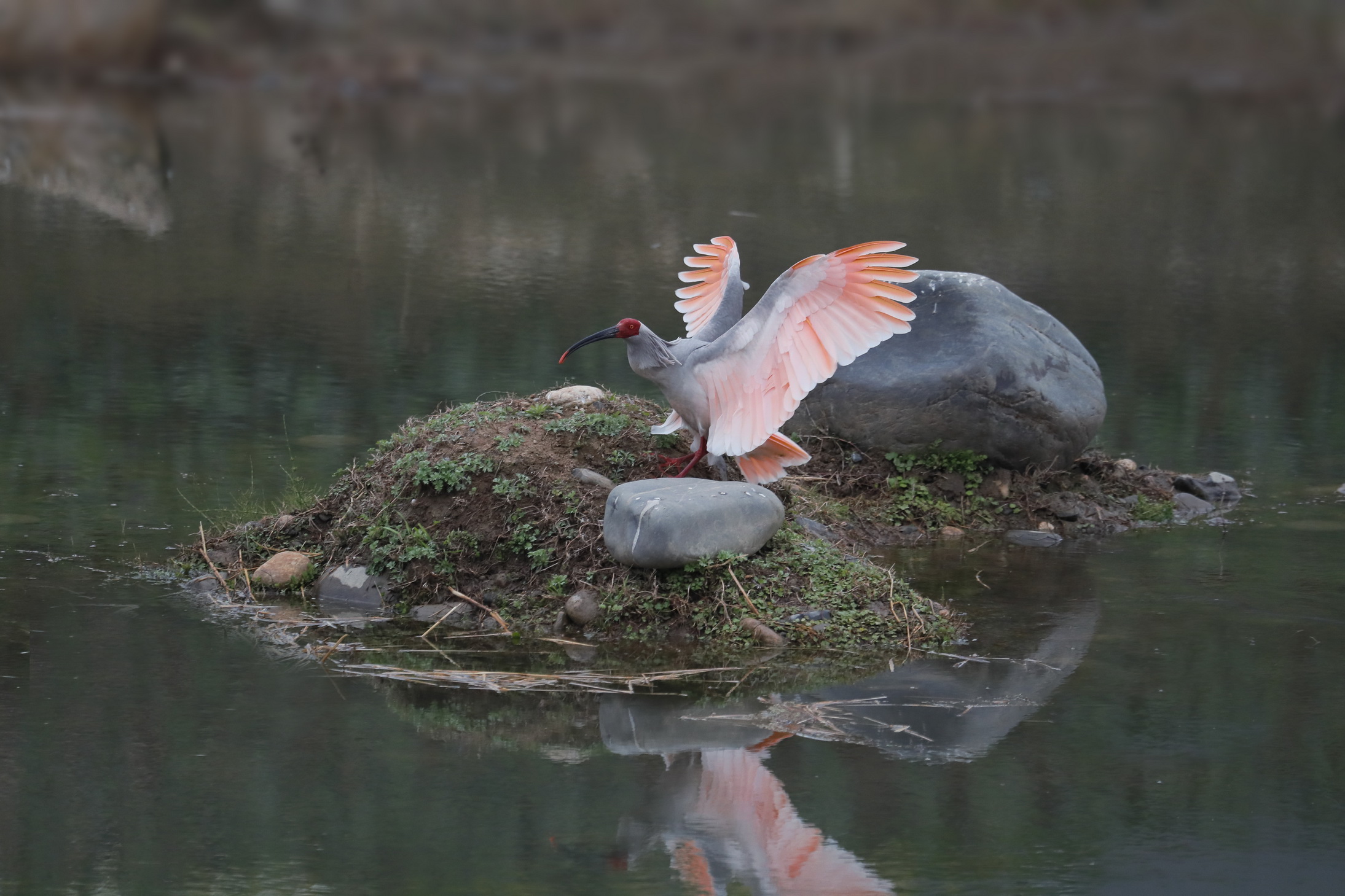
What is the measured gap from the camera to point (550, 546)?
26.1 ft

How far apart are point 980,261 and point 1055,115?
50.4 ft

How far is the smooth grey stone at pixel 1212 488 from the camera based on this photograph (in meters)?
10.4

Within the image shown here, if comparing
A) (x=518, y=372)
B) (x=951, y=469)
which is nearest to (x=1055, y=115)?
(x=518, y=372)

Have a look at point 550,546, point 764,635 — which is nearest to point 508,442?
point 550,546

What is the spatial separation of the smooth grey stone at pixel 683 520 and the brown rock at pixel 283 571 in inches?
57.6

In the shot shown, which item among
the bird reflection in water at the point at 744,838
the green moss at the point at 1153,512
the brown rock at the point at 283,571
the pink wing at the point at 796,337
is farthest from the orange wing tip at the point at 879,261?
the green moss at the point at 1153,512

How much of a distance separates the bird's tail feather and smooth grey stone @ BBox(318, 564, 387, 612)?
1681 millimetres

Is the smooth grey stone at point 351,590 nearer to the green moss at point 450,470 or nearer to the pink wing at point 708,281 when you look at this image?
the green moss at point 450,470

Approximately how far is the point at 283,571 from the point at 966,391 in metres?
3.77

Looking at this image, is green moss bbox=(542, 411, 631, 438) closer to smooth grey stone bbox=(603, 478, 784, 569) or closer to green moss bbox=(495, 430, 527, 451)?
green moss bbox=(495, 430, 527, 451)

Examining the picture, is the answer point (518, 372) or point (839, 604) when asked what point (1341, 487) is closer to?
point (839, 604)

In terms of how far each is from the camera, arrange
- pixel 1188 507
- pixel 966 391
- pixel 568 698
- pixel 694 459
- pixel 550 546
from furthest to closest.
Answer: pixel 1188 507 → pixel 966 391 → pixel 694 459 → pixel 550 546 → pixel 568 698

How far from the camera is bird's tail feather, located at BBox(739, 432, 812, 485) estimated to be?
325 inches

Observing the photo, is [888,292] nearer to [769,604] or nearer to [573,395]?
[769,604]
